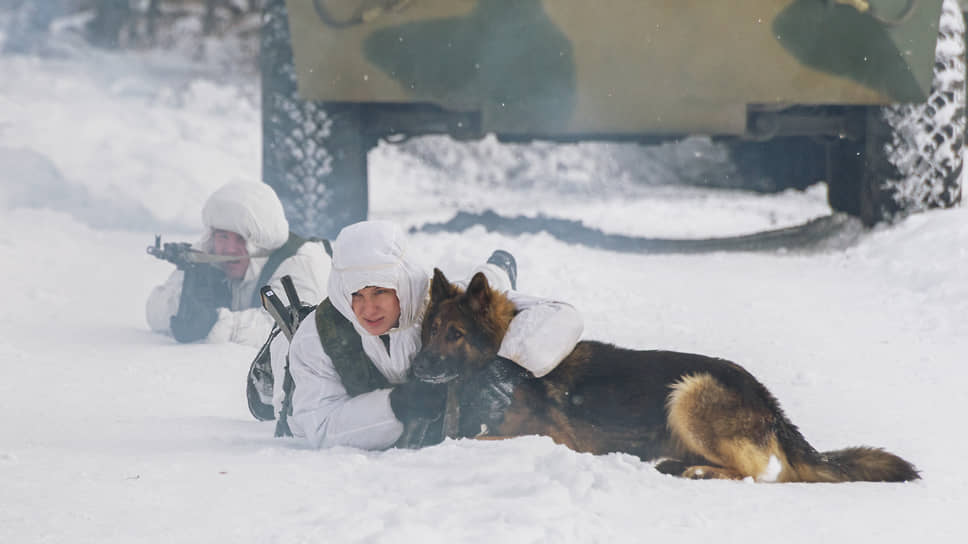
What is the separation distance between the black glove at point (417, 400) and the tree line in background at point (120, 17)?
12.2 meters

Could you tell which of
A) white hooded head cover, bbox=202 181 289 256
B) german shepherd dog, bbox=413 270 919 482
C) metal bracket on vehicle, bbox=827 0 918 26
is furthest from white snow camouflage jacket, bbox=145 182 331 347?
metal bracket on vehicle, bbox=827 0 918 26

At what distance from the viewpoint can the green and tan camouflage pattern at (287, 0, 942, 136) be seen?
591 cm

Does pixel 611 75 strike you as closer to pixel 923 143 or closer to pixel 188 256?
pixel 923 143

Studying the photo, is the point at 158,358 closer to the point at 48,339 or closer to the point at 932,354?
the point at 48,339

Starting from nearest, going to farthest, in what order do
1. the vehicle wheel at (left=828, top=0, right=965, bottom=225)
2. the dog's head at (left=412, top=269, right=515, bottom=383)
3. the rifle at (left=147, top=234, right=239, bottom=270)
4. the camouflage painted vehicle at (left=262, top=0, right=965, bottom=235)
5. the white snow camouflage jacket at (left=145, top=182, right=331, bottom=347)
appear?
1. the dog's head at (left=412, top=269, right=515, bottom=383)
2. the white snow camouflage jacket at (left=145, top=182, right=331, bottom=347)
3. the rifle at (left=147, top=234, right=239, bottom=270)
4. the camouflage painted vehicle at (left=262, top=0, right=965, bottom=235)
5. the vehicle wheel at (left=828, top=0, right=965, bottom=225)

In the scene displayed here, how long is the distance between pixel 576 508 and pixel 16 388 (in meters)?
2.40

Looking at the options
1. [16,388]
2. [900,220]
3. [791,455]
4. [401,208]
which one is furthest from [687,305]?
[401,208]

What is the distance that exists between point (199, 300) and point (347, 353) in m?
1.86

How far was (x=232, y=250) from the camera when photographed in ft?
16.1

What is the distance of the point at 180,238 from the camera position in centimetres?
747

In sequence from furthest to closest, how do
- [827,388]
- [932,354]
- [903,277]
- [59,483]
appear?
[903,277] → [932,354] → [827,388] → [59,483]

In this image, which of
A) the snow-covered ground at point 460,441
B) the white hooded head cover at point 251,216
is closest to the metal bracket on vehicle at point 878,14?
the snow-covered ground at point 460,441

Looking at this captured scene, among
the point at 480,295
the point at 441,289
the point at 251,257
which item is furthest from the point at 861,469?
the point at 251,257

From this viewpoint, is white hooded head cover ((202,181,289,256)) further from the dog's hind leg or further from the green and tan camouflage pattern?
the dog's hind leg
